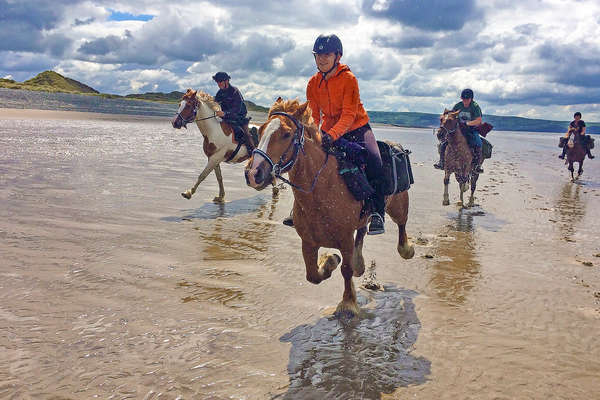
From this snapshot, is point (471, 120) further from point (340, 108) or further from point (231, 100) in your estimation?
point (340, 108)

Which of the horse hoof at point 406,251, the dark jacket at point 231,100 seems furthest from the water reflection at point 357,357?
the dark jacket at point 231,100

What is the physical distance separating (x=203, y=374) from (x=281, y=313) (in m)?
1.48

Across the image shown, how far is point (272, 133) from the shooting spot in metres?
3.89

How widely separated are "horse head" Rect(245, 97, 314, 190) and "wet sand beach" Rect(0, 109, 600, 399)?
172cm

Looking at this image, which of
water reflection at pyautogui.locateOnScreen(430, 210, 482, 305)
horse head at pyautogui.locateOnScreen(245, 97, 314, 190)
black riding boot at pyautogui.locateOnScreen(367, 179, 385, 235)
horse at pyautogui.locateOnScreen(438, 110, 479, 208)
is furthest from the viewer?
horse at pyautogui.locateOnScreen(438, 110, 479, 208)

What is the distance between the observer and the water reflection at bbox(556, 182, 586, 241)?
9.97 m

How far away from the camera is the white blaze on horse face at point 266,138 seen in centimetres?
371

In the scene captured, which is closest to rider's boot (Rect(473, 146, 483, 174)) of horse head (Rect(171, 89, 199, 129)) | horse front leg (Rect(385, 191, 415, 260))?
horse front leg (Rect(385, 191, 415, 260))

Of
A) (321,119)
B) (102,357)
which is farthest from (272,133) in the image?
(102,357)

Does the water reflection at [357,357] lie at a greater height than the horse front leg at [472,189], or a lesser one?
lesser

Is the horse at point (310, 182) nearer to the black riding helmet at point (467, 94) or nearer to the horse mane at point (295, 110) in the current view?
the horse mane at point (295, 110)

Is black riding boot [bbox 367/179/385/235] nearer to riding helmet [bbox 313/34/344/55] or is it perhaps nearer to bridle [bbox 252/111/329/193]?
bridle [bbox 252/111/329/193]

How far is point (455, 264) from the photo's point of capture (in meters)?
7.20

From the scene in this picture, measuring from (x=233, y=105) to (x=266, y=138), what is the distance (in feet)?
29.0
